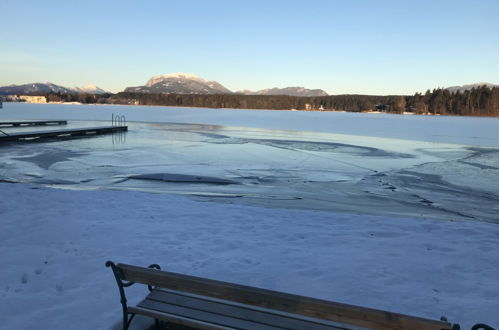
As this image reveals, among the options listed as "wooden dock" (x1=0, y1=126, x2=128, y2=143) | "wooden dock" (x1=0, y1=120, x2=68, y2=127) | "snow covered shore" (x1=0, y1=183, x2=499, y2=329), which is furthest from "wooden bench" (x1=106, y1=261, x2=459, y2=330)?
"wooden dock" (x1=0, y1=120, x2=68, y2=127)

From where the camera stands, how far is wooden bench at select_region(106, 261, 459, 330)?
272 centimetres

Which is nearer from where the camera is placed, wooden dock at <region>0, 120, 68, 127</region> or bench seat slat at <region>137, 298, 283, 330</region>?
bench seat slat at <region>137, 298, 283, 330</region>

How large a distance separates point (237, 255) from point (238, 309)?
2582 millimetres

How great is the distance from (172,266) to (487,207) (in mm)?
9690

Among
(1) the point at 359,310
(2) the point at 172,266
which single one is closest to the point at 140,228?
(2) the point at 172,266

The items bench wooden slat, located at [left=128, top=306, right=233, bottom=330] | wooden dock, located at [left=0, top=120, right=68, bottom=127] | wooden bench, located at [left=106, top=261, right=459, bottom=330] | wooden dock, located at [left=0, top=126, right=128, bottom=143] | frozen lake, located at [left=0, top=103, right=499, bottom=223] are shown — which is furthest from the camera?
wooden dock, located at [left=0, top=120, right=68, bottom=127]

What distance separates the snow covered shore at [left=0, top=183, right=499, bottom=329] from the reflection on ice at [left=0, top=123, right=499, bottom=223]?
2.13 metres

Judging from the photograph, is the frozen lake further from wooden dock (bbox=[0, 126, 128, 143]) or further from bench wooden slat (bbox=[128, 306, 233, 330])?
bench wooden slat (bbox=[128, 306, 233, 330])

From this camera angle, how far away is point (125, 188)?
12039 millimetres

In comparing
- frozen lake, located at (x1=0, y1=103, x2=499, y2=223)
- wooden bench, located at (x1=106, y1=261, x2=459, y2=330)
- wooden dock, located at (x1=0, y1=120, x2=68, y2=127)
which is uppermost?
wooden dock, located at (x1=0, y1=120, x2=68, y2=127)

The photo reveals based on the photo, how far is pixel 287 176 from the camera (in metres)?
14.9

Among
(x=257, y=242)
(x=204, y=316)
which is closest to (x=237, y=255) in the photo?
(x=257, y=242)

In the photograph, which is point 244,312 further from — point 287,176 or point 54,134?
point 54,134

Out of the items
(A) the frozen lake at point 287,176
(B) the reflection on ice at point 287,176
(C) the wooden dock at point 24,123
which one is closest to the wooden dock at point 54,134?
(A) the frozen lake at point 287,176
